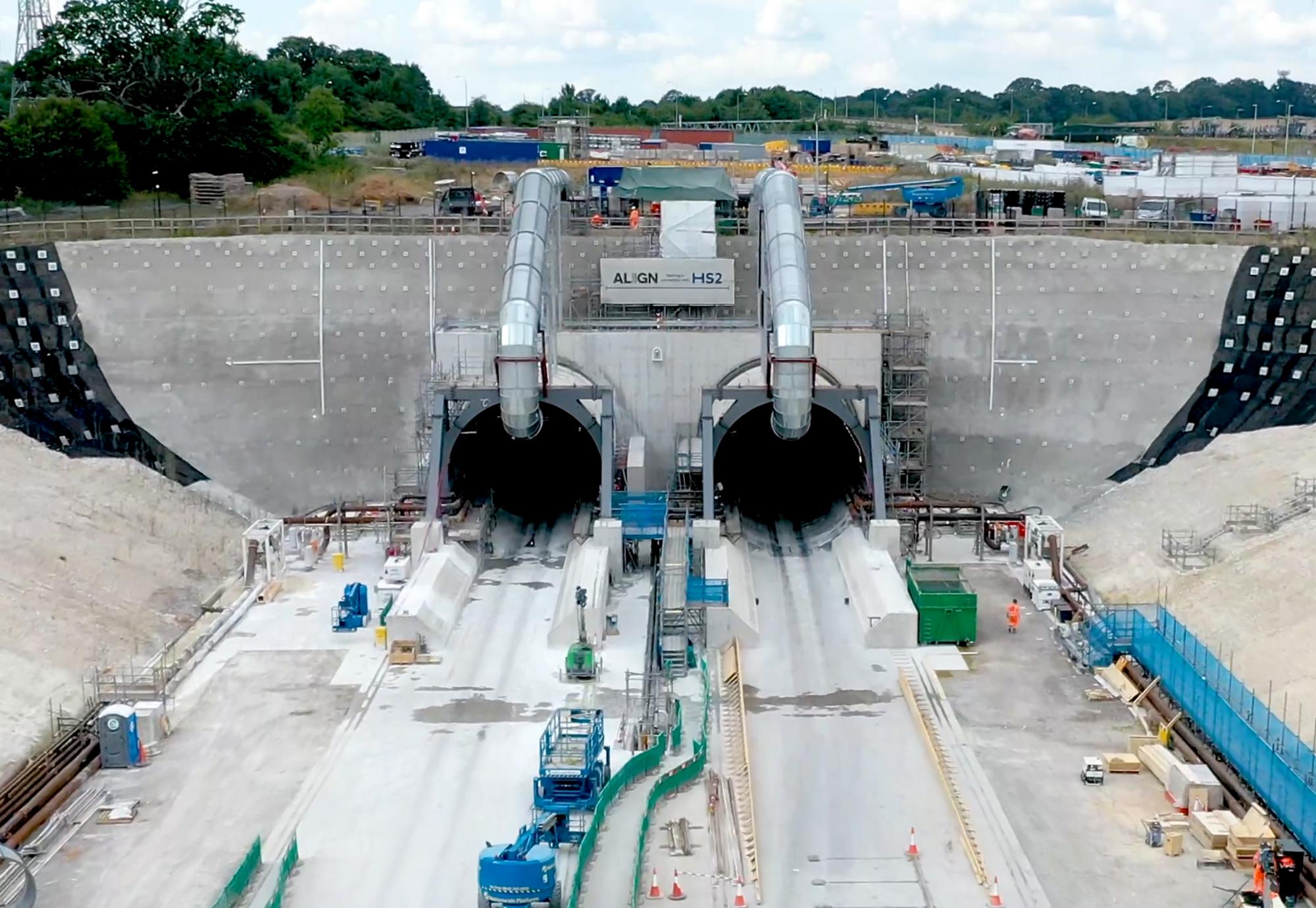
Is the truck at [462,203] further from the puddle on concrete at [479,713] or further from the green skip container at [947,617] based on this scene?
the puddle on concrete at [479,713]

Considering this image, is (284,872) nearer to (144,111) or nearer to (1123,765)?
(1123,765)

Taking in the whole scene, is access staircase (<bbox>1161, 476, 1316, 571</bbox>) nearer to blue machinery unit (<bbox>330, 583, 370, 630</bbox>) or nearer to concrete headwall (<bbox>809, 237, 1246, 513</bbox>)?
concrete headwall (<bbox>809, 237, 1246, 513</bbox>)

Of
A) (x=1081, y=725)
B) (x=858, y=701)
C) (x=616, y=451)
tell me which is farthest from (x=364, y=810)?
(x=616, y=451)

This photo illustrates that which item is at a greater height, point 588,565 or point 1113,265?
point 1113,265

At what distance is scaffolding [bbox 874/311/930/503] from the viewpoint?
45.2m

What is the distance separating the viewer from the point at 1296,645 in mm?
31031

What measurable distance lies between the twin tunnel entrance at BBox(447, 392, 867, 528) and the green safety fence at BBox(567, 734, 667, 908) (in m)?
17.0

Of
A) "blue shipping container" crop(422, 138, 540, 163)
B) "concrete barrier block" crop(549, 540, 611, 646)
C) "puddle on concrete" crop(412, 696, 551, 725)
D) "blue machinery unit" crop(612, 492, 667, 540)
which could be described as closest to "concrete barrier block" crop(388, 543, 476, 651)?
"concrete barrier block" crop(549, 540, 611, 646)

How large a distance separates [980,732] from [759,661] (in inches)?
230

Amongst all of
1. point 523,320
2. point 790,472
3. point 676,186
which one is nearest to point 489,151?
point 676,186

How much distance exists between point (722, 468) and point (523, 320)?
1221 cm

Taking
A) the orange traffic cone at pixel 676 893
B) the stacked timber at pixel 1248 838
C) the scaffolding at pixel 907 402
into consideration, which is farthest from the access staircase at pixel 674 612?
the stacked timber at pixel 1248 838

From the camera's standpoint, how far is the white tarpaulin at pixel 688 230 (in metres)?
47.9

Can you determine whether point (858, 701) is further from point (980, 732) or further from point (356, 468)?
point (356, 468)
